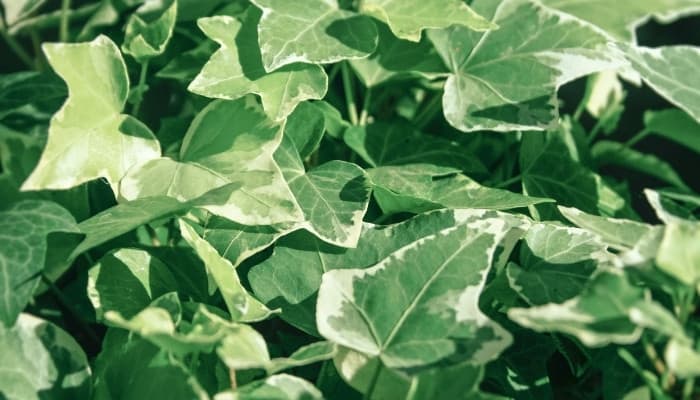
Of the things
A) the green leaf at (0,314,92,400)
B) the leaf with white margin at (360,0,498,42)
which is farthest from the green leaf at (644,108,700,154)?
the green leaf at (0,314,92,400)

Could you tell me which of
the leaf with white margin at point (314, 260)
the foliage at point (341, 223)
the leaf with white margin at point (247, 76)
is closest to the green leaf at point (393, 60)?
the foliage at point (341, 223)

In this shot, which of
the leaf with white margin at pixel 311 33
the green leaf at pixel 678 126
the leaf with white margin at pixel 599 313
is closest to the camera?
the leaf with white margin at pixel 599 313

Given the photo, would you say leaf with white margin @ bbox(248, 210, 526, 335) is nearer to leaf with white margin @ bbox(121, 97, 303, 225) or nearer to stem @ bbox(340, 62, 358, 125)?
leaf with white margin @ bbox(121, 97, 303, 225)

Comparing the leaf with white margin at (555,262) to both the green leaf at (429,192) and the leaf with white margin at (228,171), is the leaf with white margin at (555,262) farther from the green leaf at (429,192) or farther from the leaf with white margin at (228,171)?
the leaf with white margin at (228,171)

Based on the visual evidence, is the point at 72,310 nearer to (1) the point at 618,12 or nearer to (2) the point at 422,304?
(2) the point at 422,304

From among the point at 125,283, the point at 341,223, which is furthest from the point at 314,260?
the point at 125,283

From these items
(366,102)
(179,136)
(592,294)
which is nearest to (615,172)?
(366,102)
